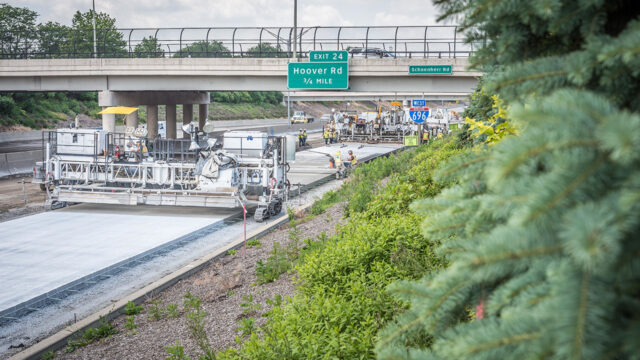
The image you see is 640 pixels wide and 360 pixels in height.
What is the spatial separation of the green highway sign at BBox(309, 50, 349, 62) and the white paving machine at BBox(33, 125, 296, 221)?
12.1 meters

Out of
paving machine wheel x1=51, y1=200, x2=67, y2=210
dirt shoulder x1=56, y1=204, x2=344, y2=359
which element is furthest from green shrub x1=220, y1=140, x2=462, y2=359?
paving machine wheel x1=51, y1=200, x2=67, y2=210

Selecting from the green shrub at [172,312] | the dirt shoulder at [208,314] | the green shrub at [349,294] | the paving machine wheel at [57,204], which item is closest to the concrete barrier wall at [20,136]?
the paving machine wheel at [57,204]

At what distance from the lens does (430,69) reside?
30.8 m

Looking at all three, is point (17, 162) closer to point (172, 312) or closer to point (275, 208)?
point (275, 208)

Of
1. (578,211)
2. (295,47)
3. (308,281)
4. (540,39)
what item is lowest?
(308,281)

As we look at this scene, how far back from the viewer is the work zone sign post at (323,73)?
3152 centimetres

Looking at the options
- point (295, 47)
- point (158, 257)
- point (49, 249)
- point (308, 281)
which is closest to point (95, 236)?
point (49, 249)

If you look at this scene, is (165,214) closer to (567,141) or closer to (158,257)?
(158,257)

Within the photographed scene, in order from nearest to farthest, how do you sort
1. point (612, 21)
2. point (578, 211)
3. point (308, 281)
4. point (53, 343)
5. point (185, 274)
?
point (578, 211) → point (612, 21) → point (308, 281) → point (53, 343) → point (185, 274)

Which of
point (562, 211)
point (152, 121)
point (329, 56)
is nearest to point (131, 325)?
point (562, 211)

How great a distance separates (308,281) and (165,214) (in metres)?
13.0

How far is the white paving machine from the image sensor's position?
62.7ft

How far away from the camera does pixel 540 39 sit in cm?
273

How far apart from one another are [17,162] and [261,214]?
790 inches
